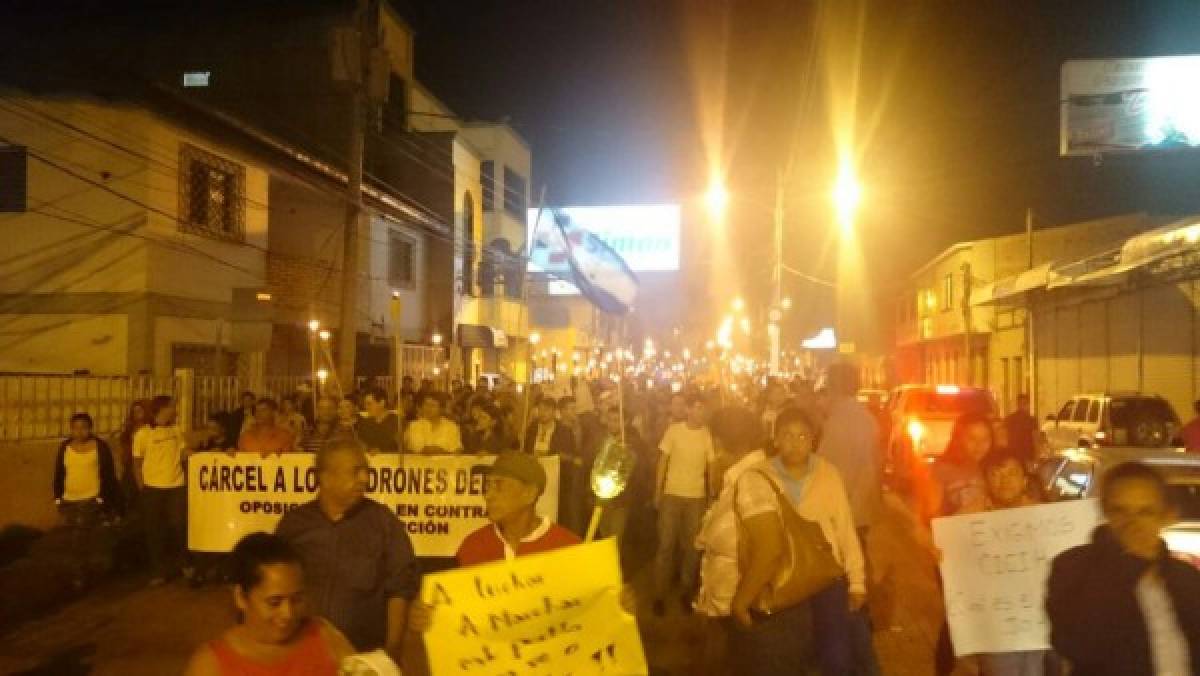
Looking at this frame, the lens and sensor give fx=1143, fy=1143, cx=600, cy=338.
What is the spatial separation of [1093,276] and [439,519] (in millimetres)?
16306

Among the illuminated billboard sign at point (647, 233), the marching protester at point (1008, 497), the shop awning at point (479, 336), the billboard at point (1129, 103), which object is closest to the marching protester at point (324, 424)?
the marching protester at point (1008, 497)

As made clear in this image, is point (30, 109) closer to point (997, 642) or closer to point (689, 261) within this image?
point (997, 642)

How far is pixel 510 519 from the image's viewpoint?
478 centimetres

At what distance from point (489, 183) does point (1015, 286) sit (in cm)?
1840

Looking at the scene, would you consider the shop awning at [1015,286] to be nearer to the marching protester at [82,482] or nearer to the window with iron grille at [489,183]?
the window with iron grille at [489,183]

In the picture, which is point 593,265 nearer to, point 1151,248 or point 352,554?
point 352,554

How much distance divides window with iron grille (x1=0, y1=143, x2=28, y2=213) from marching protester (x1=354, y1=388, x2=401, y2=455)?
1047 centimetres

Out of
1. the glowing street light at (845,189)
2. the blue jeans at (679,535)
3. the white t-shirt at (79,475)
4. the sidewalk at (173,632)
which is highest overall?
the glowing street light at (845,189)

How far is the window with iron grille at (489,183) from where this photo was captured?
130 feet

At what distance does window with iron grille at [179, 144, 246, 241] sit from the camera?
2081 centimetres

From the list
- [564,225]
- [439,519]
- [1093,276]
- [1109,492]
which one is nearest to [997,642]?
[1109,492]

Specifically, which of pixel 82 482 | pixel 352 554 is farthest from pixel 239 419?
pixel 352 554

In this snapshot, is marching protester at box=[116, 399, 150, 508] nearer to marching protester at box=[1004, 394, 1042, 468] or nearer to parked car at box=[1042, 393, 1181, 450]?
marching protester at box=[1004, 394, 1042, 468]

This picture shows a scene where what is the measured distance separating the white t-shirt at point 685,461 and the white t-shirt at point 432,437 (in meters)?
2.41
